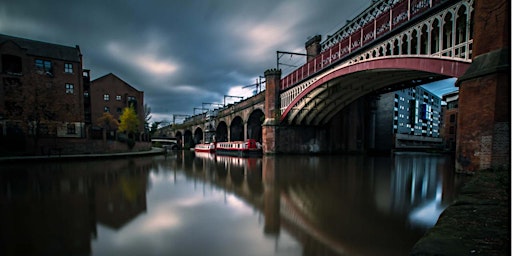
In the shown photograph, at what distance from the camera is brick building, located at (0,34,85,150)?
17016 millimetres

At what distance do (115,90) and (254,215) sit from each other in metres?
43.0

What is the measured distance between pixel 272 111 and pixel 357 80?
870cm

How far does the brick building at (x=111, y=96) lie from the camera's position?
3716 centimetres

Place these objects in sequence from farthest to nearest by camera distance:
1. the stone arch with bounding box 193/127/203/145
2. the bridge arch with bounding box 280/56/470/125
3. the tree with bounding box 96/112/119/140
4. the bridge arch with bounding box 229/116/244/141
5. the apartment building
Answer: the stone arch with bounding box 193/127/203/145 < the bridge arch with bounding box 229/116/244/141 < the tree with bounding box 96/112/119/140 < the apartment building < the bridge arch with bounding box 280/56/470/125

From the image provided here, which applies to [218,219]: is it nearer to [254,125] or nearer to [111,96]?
[254,125]

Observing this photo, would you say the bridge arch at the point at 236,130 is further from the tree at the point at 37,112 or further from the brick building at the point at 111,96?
the tree at the point at 37,112

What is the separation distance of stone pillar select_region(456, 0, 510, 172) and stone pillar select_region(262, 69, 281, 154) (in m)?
15.4

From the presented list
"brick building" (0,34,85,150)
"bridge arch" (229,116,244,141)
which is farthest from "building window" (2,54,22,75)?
"bridge arch" (229,116,244,141)

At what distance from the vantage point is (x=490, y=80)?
265 inches

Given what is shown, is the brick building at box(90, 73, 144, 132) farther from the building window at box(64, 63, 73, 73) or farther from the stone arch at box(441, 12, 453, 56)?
the stone arch at box(441, 12, 453, 56)

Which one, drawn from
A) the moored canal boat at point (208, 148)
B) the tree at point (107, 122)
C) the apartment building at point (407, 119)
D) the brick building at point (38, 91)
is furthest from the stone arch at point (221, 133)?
the apartment building at point (407, 119)

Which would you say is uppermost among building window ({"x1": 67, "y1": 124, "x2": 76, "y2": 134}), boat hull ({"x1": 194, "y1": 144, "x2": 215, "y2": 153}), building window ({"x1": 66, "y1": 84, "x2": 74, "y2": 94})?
building window ({"x1": 66, "y1": 84, "x2": 74, "y2": 94})

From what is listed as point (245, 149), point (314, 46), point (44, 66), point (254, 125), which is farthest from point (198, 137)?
point (314, 46)

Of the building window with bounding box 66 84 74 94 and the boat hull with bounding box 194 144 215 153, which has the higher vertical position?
the building window with bounding box 66 84 74 94
